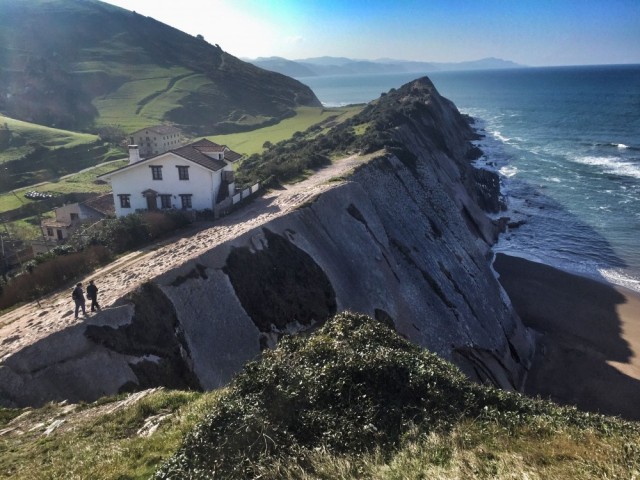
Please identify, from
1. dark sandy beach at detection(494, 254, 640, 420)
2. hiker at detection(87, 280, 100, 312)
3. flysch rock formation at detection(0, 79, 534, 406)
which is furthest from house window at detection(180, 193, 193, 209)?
dark sandy beach at detection(494, 254, 640, 420)

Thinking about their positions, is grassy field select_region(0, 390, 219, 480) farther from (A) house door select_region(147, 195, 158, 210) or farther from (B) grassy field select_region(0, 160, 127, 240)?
(B) grassy field select_region(0, 160, 127, 240)

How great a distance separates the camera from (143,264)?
1005 inches

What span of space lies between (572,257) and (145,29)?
203 m

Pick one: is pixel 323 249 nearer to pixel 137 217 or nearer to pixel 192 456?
pixel 137 217

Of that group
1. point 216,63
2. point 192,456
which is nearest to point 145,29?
point 216,63

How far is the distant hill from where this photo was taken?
121 meters

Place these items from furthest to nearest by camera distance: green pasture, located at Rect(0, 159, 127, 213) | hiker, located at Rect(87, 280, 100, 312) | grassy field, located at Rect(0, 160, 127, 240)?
green pasture, located at Rect(0, 159, 127, 213), grassy field, located at Rect(0, 160, 127, 240), hiker, located at Rect(87, 280, 100, 312)

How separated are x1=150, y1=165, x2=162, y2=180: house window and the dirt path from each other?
5481 mm

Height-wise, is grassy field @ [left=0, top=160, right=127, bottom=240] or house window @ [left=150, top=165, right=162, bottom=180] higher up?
house window @ [left=150, top=165, right=162, bottom=180]

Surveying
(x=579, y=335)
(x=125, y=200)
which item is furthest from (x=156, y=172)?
(x=579, y=335)

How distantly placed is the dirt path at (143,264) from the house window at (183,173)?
176 inches

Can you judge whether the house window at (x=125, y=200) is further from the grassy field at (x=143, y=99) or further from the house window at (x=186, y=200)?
the grassy field at (x=143, y=99)

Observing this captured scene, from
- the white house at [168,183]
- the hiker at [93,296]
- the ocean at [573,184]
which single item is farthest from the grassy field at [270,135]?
the hiker at [93,296]

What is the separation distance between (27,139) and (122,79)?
244 ft
